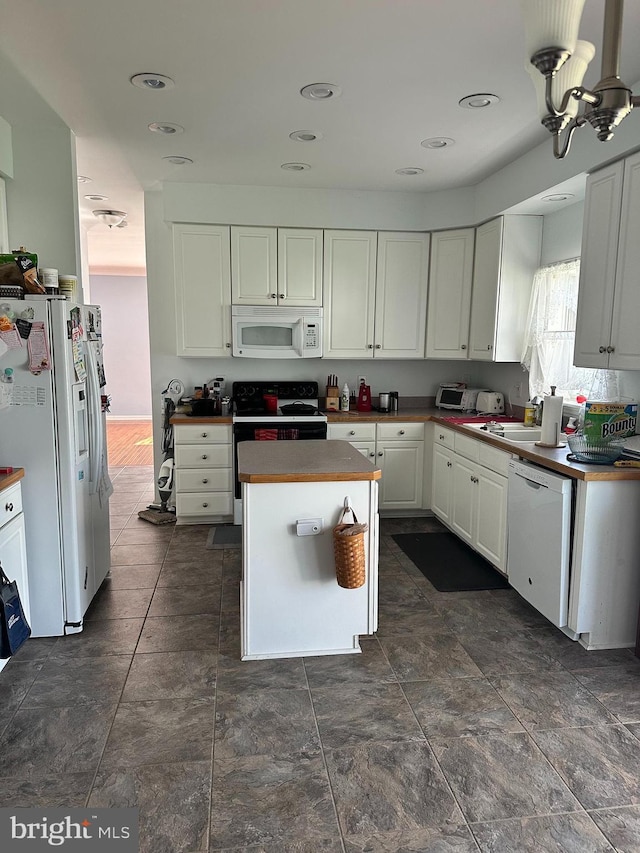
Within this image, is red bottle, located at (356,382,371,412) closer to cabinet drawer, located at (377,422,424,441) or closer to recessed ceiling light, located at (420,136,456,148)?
cabinet drawer, located at (377,422,424,441)

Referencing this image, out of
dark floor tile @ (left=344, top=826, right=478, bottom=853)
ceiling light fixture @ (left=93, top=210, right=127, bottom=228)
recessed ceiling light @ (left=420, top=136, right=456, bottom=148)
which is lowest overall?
dark floor tile @ (left=344, top=826, right=478, bottom=853)

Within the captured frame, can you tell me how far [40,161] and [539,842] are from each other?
3.94 metres

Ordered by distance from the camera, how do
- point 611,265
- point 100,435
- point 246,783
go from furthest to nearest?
point 100,435 < point 611,265 < point 246,783

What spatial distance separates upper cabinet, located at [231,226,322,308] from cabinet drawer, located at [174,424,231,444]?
1.02 m

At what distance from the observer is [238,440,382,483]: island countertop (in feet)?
8.06

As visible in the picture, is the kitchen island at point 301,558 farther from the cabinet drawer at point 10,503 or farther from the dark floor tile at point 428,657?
the cabinet drawer at point 10,503

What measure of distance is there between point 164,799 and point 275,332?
342 cm

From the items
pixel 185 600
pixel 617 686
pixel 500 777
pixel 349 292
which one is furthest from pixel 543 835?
pixel 349 292

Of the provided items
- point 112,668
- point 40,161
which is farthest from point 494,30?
point 112,668

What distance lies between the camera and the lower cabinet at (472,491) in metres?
3.44

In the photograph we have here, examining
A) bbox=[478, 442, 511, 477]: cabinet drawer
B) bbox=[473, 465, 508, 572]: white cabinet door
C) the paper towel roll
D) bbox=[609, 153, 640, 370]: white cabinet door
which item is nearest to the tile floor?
bbox=[473, 465, 508, 572]: white cabinet door

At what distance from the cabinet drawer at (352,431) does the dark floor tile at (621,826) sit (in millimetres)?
3032

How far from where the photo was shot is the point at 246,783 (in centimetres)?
188

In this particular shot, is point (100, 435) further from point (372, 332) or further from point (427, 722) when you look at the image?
point (372, 332)
